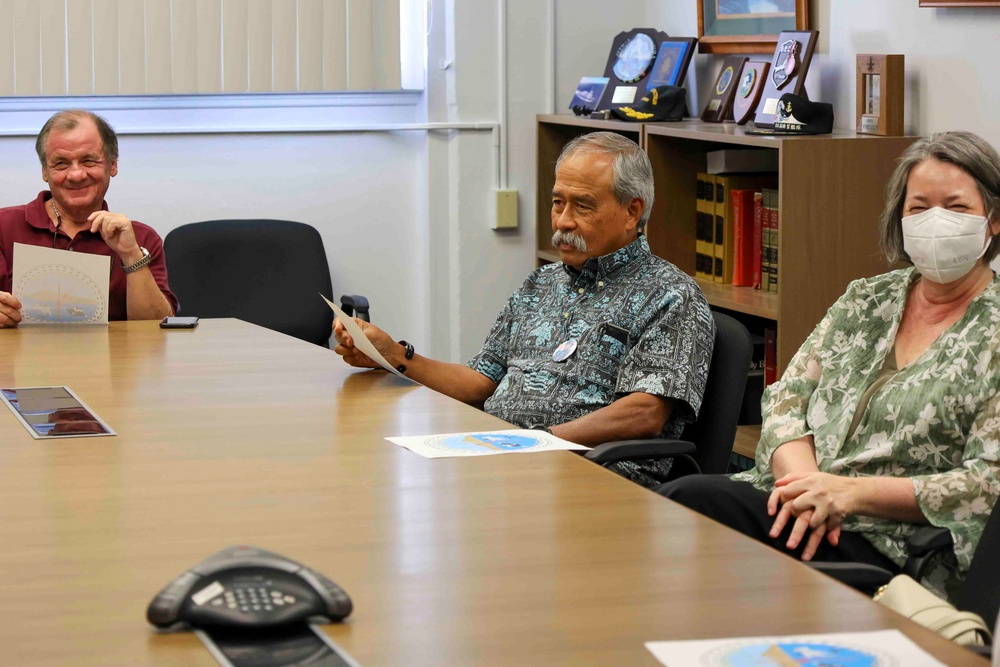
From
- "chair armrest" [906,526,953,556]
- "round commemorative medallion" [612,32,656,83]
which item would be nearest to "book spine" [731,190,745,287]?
"round commemorative medallion" [612,32,656,83]

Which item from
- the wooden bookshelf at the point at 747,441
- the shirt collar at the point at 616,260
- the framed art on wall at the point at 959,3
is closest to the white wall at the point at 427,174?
the framed art on wall at the point at 959,3

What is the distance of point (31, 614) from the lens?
1.28 m

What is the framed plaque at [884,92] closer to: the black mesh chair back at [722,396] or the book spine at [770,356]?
the book spine at [770,356]

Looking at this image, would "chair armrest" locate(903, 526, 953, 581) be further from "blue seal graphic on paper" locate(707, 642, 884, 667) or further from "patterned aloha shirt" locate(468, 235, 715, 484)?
"blue seal graphic on paper" locate(707, 642, 884, 667)

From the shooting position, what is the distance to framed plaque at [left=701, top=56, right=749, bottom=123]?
4082 mm

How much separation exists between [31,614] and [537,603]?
50 centimetres

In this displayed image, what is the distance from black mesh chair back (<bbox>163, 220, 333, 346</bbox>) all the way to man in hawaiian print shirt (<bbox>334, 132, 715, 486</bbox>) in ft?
5.10

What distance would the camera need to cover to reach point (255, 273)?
4457mm

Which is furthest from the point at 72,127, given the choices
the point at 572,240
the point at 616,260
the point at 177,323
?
the point at 616,260

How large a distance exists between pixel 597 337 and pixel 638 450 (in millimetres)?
452

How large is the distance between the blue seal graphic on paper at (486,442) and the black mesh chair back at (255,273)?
243cm

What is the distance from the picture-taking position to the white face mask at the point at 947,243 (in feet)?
7.50

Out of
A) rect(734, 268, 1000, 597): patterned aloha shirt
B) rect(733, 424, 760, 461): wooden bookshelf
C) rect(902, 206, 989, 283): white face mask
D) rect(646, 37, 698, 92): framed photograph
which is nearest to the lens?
rect(734, 268, 1000, 597): patterned aloha shirt

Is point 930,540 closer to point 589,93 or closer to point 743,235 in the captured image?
point 743,235
